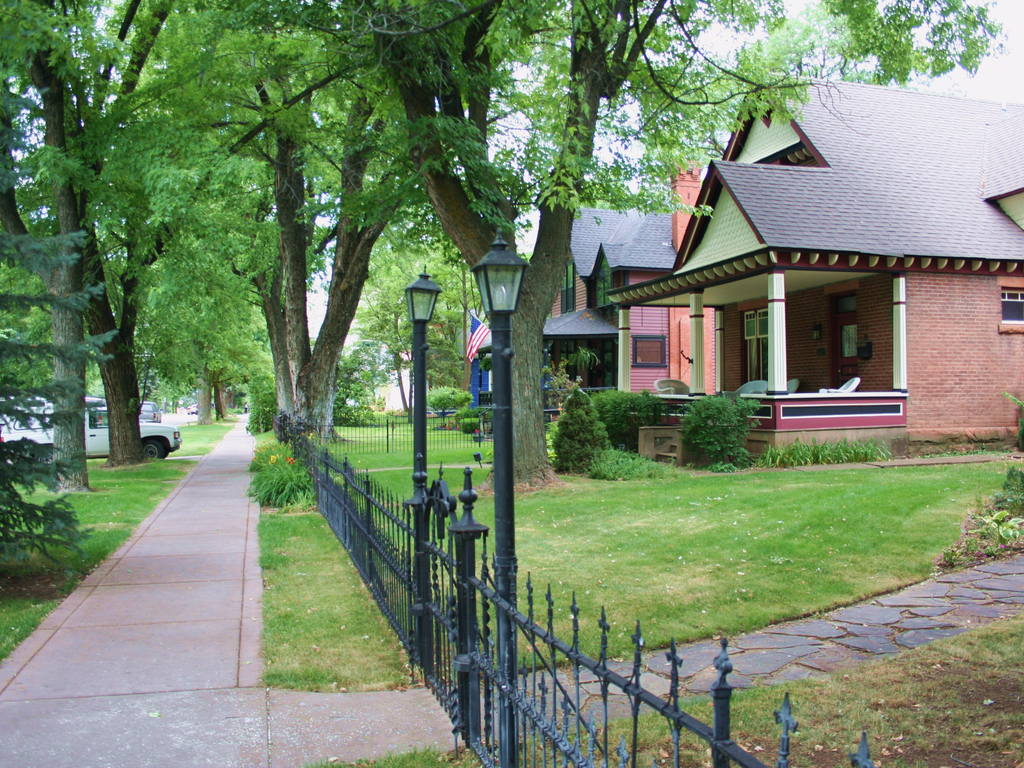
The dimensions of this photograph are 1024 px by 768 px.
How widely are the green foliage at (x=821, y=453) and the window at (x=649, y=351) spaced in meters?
14.5

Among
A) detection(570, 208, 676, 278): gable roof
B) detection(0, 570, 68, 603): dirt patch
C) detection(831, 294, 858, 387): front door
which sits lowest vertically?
detection(0, 570, 68, 603): dirt patch

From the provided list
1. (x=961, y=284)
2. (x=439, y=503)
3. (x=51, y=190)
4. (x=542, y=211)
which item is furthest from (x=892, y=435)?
(x=51, y=190)

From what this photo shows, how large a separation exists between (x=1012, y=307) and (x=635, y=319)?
46.8 ft

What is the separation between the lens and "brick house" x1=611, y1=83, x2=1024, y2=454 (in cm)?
1559

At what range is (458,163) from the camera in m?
12.7

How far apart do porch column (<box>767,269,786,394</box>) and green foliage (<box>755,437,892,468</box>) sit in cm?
112

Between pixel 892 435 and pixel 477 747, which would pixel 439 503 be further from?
pixel 892 435

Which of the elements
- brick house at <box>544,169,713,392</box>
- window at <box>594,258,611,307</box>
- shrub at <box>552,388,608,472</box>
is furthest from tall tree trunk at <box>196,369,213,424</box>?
shrub at <box>552,388,608,472</box>

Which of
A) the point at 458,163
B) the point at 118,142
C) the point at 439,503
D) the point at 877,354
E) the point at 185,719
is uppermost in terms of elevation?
the point at 118,142

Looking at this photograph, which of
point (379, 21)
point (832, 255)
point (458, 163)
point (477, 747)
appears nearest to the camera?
point (477, 747)

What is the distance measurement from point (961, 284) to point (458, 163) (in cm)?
1073

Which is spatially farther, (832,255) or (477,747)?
(832,255)

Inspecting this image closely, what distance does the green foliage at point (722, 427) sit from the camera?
14922 mm

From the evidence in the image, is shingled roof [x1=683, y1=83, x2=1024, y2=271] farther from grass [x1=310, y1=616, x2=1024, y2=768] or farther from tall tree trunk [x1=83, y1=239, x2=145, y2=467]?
tall tree trunk [x1=83, y1=239, x2=145, y2=467]
